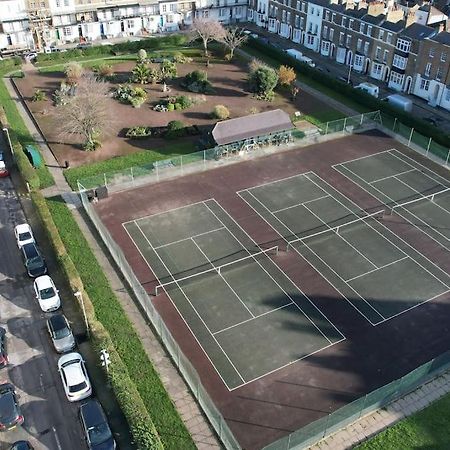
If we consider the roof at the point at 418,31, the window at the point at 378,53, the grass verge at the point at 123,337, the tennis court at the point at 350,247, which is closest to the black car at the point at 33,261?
the grass verge at the point at 123,337

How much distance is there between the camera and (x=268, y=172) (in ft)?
142

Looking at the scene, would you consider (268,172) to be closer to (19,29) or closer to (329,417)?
(329,417)

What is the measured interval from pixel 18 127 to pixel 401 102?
40913 millimetres

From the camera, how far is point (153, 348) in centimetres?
2716

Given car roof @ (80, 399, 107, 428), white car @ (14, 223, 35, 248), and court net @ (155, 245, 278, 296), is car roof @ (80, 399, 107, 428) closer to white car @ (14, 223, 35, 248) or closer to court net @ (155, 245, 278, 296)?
court net @ (155, 245, 278, 296)

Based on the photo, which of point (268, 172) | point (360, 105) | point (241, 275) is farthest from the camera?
point (360, 105)

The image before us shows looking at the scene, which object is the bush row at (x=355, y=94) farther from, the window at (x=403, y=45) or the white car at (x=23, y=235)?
the white car at (x=23, y=235)

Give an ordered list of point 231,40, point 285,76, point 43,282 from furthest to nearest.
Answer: point 231,40, point 285,76, point 43,282

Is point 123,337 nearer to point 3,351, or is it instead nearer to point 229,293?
point 3,351

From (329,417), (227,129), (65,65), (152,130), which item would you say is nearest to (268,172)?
(227,129)

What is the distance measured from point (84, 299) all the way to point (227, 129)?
22.4 metres

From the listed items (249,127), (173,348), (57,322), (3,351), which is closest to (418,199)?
(249,127)

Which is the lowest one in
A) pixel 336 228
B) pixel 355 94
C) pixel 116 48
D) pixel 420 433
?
pixel 420 433

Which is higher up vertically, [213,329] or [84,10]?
[84,10]
